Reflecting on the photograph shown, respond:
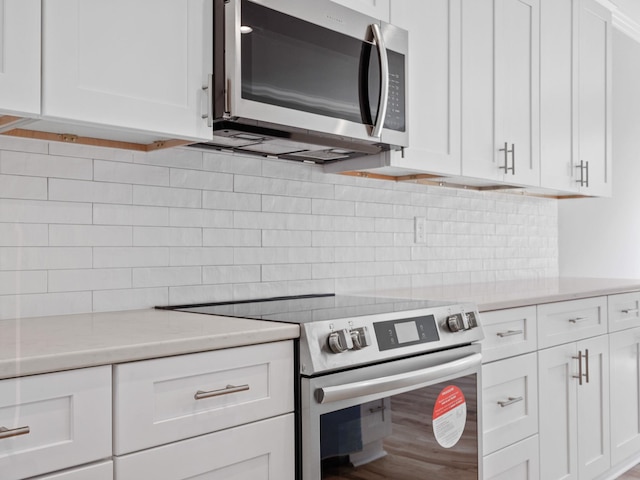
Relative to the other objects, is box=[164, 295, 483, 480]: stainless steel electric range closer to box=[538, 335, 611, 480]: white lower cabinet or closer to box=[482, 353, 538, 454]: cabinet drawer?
box=[482, 353, 538, 454]: cabinet drawer

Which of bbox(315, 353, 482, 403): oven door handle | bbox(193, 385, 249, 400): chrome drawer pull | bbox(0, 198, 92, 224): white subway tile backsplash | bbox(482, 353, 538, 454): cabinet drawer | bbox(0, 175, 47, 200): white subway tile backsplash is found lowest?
bbox(482, 353, 538, 454): cabinet drawer

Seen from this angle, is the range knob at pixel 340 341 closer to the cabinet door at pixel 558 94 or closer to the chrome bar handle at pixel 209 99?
the chrome bar handle at pixel 209 99

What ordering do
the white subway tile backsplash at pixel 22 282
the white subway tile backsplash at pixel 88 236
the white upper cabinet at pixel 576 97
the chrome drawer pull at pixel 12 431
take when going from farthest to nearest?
the white upper cabinet at pixel 576 97
the white subway tile backsplash at pixel 88 236
the white subway tile backsplash at pixel 22 282
the chrome drawer pull at pixel 12 431

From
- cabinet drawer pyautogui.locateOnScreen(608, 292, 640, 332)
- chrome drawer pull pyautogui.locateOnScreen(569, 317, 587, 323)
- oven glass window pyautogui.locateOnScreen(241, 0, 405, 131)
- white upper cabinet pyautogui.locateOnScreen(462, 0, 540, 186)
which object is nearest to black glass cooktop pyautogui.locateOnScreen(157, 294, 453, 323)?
oven glass window pyautogui.locateOnScreen(241, 0, 405, 131)

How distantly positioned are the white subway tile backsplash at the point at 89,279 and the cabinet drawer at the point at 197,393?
24.1 inches

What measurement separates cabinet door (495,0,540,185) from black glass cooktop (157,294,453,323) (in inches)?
42.7

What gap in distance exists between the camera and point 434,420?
1.85m

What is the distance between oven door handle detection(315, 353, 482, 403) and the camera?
151 centimetres

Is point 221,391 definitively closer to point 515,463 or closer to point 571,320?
point 515,463

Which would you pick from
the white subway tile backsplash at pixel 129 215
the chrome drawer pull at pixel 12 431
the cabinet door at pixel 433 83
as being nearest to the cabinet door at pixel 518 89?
the cabinet door at pixel 433 83

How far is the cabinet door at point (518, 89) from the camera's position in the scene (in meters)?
2.77

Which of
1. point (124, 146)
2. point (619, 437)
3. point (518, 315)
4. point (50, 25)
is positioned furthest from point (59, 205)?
point (619, 437)

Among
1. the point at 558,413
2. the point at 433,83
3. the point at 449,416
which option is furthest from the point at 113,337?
the point at 558,413

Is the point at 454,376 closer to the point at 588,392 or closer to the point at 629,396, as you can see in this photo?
the point at 588,392
